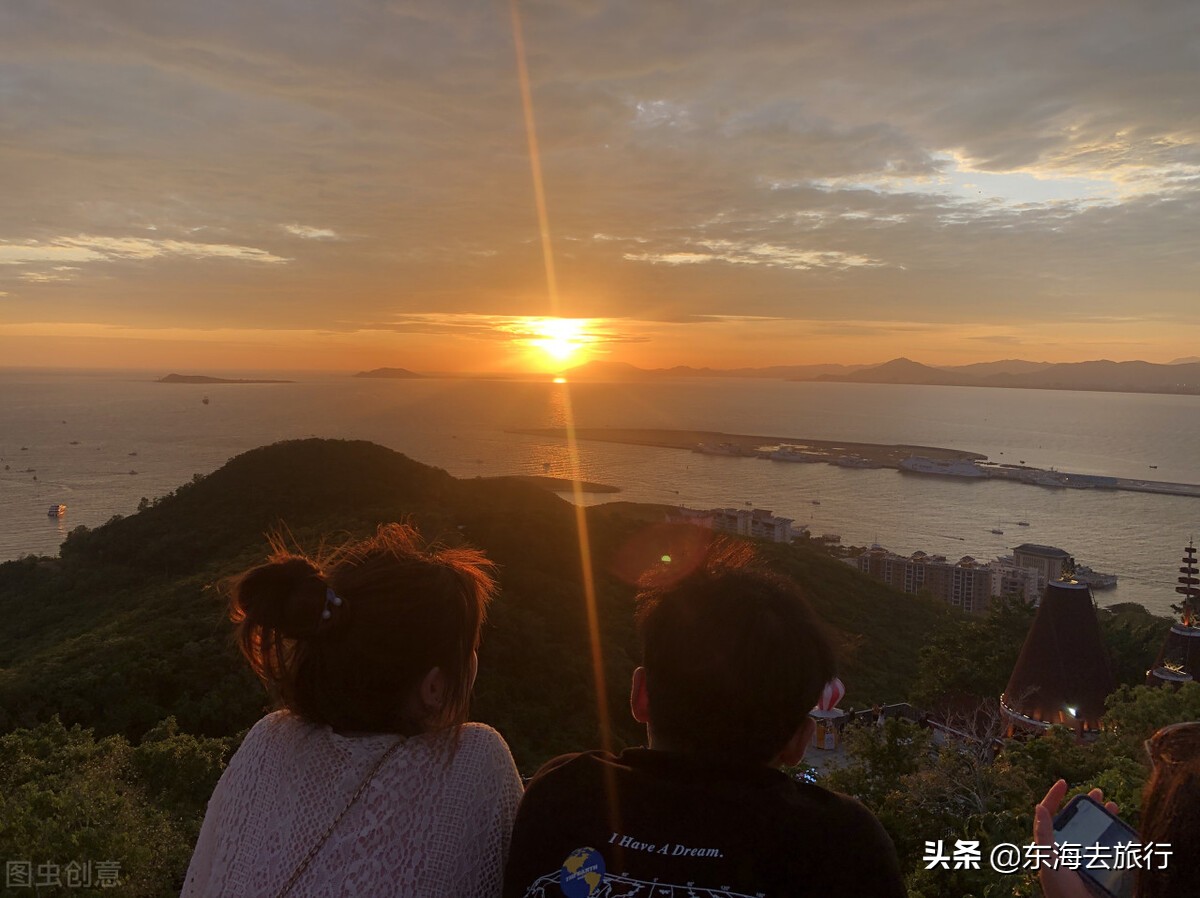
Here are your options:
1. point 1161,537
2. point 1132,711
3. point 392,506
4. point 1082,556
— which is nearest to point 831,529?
point 1082,556

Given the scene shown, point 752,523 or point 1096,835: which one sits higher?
point 1096,835

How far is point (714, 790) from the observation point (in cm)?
108

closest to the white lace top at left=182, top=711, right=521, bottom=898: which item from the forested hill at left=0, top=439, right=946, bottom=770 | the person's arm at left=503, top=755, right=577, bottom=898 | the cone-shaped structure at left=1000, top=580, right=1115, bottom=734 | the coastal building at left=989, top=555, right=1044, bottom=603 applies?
the person's arm at left=503, top=755, right=577, bottom=898

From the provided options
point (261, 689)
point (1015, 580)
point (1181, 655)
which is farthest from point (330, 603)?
point (1015, 580)

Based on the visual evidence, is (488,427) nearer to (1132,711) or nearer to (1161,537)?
(1161,537)

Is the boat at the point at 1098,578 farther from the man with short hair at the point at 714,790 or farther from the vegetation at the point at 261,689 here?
the man with short hair at the point at 714,790

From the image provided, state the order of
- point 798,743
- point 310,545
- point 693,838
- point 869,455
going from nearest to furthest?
point 693,838 → point 798,743 → point 310,545 → point 869,455

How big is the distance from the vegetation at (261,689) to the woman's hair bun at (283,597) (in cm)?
60

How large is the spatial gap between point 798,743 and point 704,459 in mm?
57001

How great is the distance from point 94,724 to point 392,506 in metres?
9.44

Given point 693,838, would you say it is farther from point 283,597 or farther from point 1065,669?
point 1065,669

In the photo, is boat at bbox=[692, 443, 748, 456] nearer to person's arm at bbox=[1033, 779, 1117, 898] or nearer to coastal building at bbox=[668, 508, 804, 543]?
coastal building at bbox=[668, 508, 804, 543]

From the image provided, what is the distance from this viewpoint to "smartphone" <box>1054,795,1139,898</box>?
1174mm

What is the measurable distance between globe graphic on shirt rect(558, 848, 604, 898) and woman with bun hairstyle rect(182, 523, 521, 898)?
24 cm
